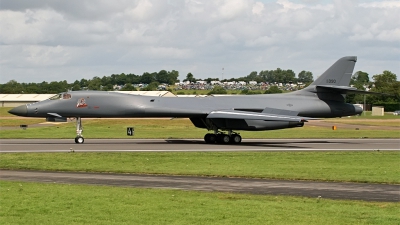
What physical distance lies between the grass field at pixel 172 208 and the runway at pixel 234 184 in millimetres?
1005

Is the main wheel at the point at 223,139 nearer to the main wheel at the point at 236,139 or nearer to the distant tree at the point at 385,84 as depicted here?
the main wheel at the point at 236,139

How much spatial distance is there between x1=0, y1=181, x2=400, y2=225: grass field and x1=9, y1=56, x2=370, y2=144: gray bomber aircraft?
60.4ft

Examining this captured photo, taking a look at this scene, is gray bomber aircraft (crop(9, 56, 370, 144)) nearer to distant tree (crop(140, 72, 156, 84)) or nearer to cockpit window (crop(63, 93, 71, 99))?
cockpit window (crop(63, 93, 71, 99))

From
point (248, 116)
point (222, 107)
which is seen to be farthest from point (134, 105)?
point (248, 116)

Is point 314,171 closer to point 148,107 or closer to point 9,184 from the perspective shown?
point 9,184

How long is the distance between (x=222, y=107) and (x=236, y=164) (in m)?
12.9

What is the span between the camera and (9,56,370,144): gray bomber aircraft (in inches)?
1286

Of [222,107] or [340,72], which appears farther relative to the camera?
[340,72]

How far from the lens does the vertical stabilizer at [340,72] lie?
3616 cm

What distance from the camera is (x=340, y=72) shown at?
119ft

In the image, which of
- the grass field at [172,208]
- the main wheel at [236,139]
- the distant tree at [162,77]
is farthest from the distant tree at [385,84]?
the grass field at [172,208]

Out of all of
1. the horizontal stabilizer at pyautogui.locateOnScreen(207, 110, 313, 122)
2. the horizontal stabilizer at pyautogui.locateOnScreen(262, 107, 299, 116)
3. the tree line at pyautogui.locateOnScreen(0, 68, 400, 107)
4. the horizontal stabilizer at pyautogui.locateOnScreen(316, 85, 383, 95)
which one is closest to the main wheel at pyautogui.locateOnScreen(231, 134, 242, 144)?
the horizontal stabilizer at pyautogui.locateOnScreen(207, 110, 313, 122)

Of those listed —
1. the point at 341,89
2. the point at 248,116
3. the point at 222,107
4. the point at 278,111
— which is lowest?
the point at 248,116

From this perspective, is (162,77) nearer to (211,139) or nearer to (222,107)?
(222,107)
